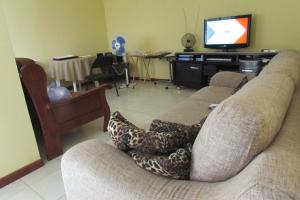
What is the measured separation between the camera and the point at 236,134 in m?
0.65

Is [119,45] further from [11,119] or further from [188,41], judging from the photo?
[11,119]

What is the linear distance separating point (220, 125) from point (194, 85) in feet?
11.4

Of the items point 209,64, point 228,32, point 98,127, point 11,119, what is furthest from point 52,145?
point 228,32

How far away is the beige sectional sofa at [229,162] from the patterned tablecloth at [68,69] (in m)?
3.32

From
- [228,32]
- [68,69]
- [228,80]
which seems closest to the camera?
[228,80]

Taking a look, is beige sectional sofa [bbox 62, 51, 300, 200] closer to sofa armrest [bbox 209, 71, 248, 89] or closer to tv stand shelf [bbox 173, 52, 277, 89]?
sofa armrest [bbox 209, 71, 248, 89]

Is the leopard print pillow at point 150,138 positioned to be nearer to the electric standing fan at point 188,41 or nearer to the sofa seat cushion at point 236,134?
the sofa seat cushion at point 236,134

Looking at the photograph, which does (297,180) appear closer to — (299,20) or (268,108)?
(268,108)

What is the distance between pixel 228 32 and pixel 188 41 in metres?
0.79

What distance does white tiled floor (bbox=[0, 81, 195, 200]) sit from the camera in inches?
68.4

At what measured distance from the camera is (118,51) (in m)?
4.59

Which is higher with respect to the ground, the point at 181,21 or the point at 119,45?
the point at 181,21

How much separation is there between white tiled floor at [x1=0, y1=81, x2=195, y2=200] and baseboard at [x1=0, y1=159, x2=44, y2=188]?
3 centimetres

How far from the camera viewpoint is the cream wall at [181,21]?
11.2ft
